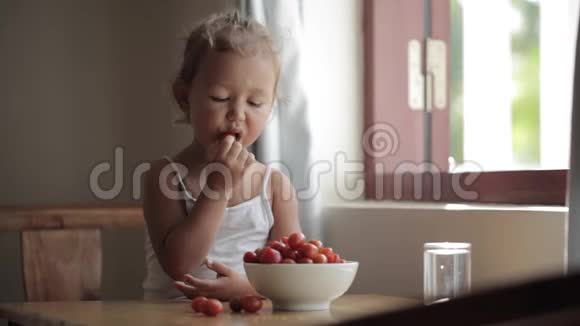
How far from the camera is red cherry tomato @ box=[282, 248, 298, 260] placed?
1.15 m

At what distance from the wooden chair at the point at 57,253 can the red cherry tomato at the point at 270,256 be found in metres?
0.61

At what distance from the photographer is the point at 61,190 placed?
2377 mm

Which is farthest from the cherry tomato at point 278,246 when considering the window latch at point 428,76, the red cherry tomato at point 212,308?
the window latch at point 428,76

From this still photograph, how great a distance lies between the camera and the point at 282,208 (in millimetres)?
1552

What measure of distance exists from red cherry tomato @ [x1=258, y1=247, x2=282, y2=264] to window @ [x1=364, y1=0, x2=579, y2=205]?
2.38 ft

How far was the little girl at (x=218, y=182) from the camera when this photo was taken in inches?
52.5

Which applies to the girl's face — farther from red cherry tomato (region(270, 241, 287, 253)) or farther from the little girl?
red cherry tomato (region(270, 241, 287, 253))

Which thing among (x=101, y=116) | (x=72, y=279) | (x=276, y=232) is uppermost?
(x=101, y=116)

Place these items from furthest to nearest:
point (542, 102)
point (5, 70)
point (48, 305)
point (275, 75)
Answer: point (5, 70), point (542, 102), point (275, 75), point (48, 305)

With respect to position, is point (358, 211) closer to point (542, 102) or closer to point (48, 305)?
point (542, 102)

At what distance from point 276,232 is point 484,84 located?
0.87 meters

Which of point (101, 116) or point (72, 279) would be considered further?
point (101, 116)

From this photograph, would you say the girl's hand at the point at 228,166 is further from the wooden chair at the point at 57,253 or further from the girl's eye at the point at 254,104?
the wooden chair at the point at 57,253

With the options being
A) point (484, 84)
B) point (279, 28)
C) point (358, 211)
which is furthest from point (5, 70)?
point (484, 84)
